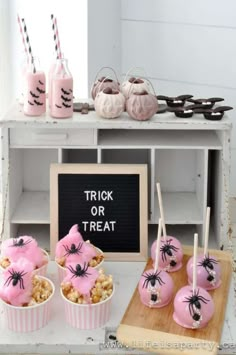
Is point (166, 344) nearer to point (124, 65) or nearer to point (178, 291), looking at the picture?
point (178, 291)

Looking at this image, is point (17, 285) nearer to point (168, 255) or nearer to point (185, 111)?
point (168, 255)

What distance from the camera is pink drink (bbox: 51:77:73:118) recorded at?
180 centimetres

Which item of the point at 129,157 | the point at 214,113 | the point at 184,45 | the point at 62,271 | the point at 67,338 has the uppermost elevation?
the point at 184,45

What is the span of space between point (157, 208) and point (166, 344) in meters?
0.59

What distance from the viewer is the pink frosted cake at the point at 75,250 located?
1.62 metres

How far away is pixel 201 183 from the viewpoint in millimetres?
1925

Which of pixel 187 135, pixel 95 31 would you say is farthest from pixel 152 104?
pixel 95 31

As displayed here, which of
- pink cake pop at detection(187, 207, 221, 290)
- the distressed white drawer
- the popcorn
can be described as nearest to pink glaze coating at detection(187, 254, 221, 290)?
pink cake pop at detection(187, 207, 221, 290)

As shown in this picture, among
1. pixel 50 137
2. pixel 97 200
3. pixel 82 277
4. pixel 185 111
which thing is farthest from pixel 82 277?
pixel 185 111

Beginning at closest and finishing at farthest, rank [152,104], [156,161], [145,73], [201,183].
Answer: [152,104] < [201,183] < [156,161] < [145,73]

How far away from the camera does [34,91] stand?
1.82m

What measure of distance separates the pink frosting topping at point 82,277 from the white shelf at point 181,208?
0.44 meters

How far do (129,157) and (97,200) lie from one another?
0.31 metres

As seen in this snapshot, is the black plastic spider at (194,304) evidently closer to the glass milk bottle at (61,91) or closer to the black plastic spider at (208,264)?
the black plastic spider at (208,264)
